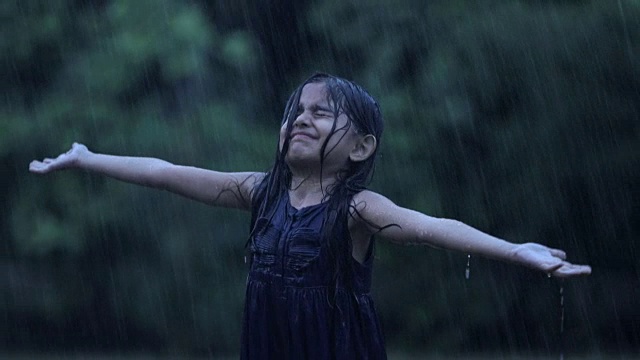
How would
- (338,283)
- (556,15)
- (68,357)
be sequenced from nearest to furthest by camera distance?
1. (338,283)
2. (556,15)
3. (68,357)

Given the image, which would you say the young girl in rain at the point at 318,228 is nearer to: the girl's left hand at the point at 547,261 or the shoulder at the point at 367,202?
the shoulder at the point at 367,202

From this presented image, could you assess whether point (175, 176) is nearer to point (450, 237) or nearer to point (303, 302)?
point (303, 302)

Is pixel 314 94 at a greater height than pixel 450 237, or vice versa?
pixel 314 94

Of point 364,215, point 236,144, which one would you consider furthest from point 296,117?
point 236,144

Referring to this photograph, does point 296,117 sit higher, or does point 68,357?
point 296,117

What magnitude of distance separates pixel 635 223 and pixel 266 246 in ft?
15.8

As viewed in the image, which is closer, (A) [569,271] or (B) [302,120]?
(A) [569,271]

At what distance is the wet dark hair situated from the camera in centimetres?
313

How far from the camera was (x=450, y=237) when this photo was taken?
9.37 feet

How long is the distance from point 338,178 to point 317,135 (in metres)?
0.15

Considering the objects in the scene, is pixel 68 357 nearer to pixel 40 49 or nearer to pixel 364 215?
pixel 40 49

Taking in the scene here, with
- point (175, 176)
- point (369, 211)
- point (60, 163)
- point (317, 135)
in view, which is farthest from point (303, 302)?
point (60, 163)

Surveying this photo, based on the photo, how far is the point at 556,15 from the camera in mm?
6879

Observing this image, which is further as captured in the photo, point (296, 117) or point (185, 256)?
point (185, 256)
